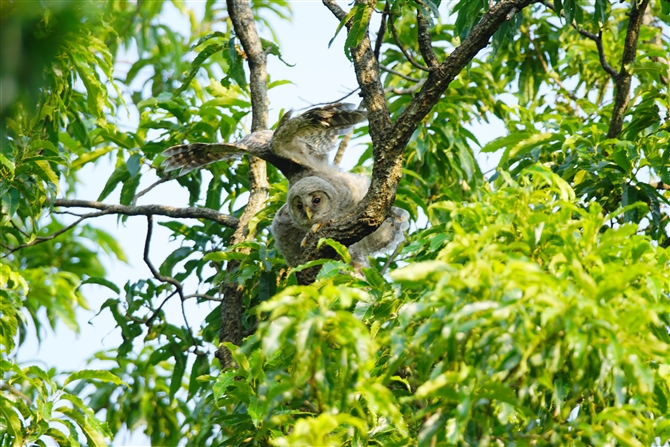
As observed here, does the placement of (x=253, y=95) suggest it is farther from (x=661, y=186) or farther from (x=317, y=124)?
(x=661, y=186)

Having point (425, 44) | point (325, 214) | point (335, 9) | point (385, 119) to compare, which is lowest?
point (385, 119)

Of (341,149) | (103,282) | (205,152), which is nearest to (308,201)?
(205,152)

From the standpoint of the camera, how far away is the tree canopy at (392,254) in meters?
2.10

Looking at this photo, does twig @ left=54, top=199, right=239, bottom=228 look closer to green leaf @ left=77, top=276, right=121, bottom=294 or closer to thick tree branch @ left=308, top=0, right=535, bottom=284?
green leaf @ left=77, top=276, right=121, bottom=294

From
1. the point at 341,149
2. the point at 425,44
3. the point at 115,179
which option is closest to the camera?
the point at 425,44

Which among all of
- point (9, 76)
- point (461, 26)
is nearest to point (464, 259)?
point (9, 76)

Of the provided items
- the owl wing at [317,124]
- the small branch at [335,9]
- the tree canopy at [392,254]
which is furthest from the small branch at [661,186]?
the small branch at [335,9]

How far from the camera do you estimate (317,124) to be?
5242 mm

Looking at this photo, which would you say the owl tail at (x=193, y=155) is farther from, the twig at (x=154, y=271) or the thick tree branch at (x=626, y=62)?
the thick tree branch at (x=626, y=62)

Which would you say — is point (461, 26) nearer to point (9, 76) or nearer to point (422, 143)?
point (422, 143)

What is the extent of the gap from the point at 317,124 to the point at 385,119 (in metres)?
1.52

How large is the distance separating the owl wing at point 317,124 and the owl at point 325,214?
308 mm

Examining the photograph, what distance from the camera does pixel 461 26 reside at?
410 centimetres

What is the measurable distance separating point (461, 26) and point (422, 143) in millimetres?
1890
